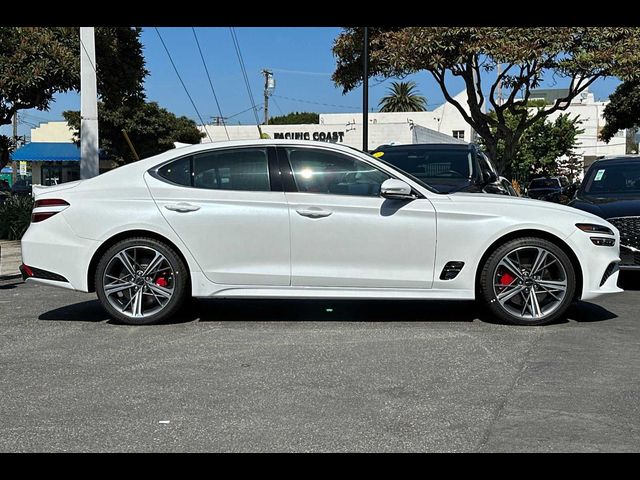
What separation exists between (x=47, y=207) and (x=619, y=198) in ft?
20.8

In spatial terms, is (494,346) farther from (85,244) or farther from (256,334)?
(85,244)

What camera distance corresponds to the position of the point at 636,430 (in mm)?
4012

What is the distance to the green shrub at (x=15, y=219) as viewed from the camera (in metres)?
15.1

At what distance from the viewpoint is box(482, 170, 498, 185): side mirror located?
33.6 ft

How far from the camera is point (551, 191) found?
23672mm

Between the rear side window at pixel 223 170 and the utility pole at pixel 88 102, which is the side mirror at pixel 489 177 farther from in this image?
the utility pole at pixel 88 102

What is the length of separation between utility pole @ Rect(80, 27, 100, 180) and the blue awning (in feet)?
119

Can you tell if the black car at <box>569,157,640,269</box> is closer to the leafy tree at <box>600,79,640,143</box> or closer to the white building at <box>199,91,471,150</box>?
the white building at <box>199,91,471,150</box>

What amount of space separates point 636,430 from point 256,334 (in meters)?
3.14

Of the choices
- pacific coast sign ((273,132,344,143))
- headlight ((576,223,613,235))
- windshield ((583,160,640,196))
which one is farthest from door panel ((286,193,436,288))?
pacific coast sign ((273,132,344,143))

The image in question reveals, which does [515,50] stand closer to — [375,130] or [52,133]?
[375,130]

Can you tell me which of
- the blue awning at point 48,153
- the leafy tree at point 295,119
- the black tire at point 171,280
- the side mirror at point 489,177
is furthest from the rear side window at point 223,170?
the leafy tree at point 295,119
